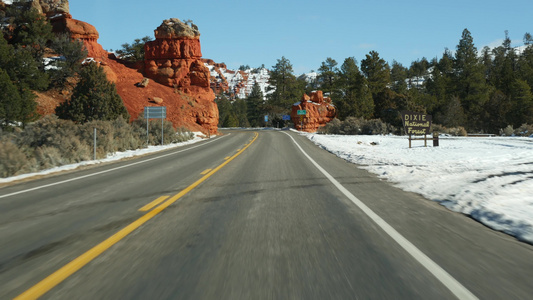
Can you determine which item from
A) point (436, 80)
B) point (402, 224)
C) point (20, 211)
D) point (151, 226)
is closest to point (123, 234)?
point (151, 226)

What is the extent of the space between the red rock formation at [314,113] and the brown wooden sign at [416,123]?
44.5m

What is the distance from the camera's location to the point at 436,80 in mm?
75250

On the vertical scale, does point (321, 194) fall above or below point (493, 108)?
below

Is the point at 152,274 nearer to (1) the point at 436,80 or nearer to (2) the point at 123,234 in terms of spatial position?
(2) the point at 123,234

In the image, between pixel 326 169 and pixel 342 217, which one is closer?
pixel 342 217

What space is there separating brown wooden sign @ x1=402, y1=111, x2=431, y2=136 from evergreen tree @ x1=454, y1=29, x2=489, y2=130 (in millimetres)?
47333

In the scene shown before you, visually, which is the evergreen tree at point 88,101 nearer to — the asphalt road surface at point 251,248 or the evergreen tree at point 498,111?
the asphalt road surface at point 251,248

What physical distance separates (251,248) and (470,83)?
7325 centimetres

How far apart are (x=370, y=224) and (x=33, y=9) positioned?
52080 millimetres

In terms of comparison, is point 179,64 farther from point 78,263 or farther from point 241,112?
point 241,112

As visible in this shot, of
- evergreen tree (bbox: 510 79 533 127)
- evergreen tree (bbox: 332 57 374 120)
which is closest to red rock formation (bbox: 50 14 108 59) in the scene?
evergreen tree (bbox: 332 57 374 120)

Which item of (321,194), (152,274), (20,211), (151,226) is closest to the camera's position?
(152,274)

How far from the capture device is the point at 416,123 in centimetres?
2067

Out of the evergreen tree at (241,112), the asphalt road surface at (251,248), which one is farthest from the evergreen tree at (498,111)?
the evergreen tree at (241,112)
